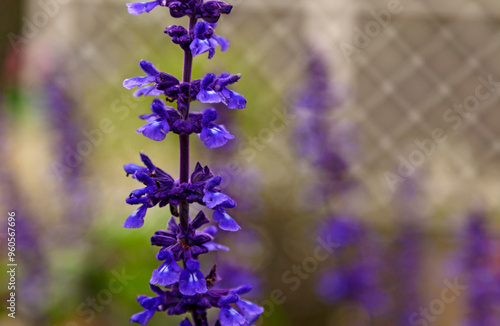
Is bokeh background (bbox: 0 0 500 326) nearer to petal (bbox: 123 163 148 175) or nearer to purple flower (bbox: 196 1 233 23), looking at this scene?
petal (bbox: 123 163 148 175)

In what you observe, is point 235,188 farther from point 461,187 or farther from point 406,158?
point 461,187

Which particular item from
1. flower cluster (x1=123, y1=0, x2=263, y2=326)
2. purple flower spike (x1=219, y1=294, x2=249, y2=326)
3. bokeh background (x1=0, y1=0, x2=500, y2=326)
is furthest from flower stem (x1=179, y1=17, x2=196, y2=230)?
bokeh background (x1=0, y1=0, x2=500, y2=326)

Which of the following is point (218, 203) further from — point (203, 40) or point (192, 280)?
point (203, 40)

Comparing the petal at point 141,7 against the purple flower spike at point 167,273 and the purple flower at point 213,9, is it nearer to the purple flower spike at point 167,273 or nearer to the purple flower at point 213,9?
the purple flower at point 213,9

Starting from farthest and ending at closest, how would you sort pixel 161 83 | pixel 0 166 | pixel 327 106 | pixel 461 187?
1. pixel 461 187
2. pixel 0 166
3. pixel 327 106
4. pixel 161 83

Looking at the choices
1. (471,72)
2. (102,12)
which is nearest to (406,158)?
(471,72)

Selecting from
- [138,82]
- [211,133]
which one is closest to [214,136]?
[211,133]
